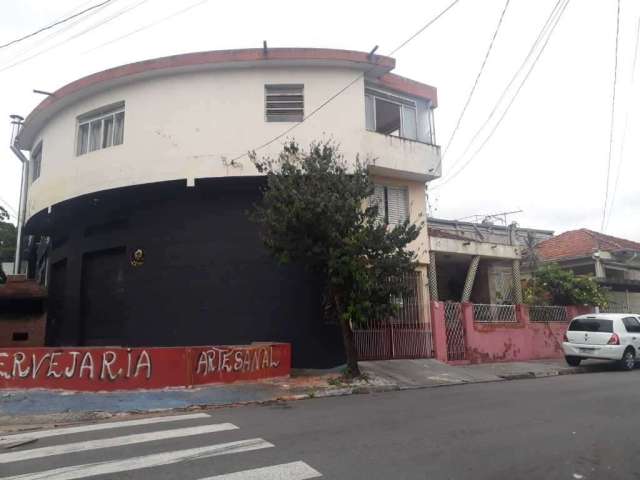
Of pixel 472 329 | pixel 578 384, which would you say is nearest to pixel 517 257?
pixel 472 329

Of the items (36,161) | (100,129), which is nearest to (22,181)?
(36,161)

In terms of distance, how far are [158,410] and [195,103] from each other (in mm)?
8404

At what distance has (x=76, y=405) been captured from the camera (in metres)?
8.91

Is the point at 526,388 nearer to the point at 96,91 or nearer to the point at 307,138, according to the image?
the point at 307,138

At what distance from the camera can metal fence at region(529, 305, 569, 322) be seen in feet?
60.2

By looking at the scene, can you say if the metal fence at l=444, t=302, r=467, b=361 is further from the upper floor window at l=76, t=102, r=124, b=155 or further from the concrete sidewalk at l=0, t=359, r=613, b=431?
the upper floor window at l=76, t=102, r=124, b=155

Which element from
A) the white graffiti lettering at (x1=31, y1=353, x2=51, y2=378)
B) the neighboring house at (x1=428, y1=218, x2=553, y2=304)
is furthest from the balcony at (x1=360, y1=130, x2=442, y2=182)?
the white graffiti lettering at (x1=31, y1=353, x2=51, y2=378)

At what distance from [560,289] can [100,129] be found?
16689 mm

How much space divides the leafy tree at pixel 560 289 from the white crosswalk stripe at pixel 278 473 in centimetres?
1620

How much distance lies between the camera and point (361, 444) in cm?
597

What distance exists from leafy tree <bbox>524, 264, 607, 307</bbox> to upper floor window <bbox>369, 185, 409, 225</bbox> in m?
6.79

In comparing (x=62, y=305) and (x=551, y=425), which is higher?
(x=62, y=305)

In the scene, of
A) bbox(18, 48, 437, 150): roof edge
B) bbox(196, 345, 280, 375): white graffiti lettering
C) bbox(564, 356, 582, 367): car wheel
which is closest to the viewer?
bbox(196, 345, 280, 375): white graffiti lettering

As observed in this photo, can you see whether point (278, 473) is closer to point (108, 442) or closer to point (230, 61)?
point (108, 442)
